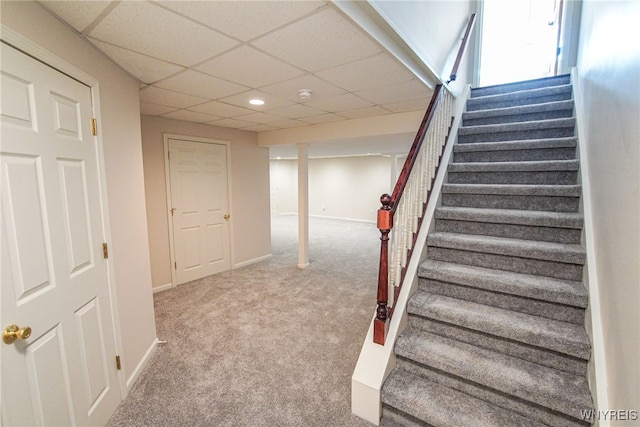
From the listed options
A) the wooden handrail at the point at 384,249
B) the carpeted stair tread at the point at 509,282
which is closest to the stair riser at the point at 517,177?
the carpeted stair tread at the point at 509,282

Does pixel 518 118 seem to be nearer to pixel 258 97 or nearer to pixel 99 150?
pixel 258 97

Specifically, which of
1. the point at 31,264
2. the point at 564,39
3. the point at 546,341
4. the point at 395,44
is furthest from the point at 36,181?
the point at 564,39

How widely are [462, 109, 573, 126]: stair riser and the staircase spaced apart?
74mm

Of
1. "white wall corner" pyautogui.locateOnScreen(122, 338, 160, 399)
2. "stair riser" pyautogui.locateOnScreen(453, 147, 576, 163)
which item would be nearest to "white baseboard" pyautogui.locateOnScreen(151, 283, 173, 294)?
"white wall corner" pyautogui.locateOnScreen(122, 338, 160, 399)

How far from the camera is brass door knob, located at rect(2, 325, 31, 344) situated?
1008 millimetres

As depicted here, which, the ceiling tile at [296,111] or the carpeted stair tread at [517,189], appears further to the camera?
the ceiling tile at [296,111]

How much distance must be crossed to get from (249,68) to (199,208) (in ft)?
8.14

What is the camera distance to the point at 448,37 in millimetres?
2928

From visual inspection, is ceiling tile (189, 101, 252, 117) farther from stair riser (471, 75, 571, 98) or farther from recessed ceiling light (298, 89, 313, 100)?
stair riser (471, 75, 571, 98)

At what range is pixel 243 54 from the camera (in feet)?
5.54

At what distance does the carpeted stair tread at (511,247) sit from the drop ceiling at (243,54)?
1277 mm

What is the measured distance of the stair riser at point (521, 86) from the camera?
312cm

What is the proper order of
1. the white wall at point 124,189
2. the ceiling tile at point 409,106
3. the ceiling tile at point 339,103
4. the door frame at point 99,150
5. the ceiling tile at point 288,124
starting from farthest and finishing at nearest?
1. the ceiling tile at point 288,124
2. the ceiling tile at point 409,106
3. the ceiling tile at point 339,103
4. the white wall at point 124,189
5. the door frame at point 99,150

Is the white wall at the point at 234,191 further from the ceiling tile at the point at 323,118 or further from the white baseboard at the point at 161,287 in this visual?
the ceiling tile at the point at 323,118
